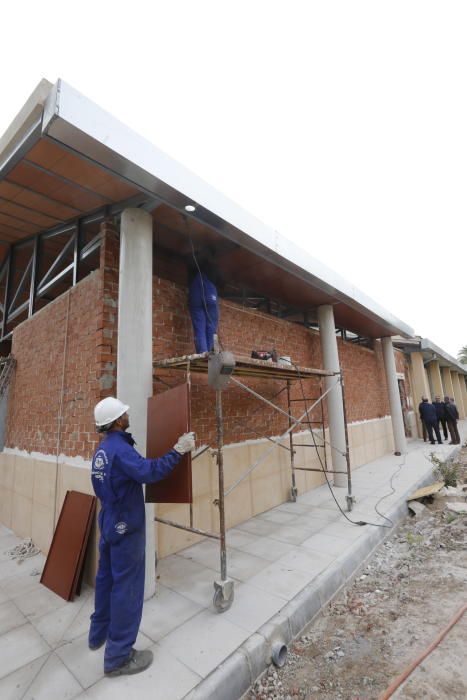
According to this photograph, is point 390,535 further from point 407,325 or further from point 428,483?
point 407,325

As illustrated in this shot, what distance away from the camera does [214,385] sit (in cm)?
320

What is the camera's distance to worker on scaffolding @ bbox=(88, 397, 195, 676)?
7.27 feet

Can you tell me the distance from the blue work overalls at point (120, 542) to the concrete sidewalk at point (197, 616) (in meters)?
0.20

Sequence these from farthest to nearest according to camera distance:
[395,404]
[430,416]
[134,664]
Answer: [430,416]
[395,404]
[134,664]

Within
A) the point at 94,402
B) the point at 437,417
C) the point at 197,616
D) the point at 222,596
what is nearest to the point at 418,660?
A: the point at 222,596

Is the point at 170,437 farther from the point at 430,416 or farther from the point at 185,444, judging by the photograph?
the point at 430,416

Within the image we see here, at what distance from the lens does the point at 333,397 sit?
697cm

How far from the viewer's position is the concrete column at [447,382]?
19.6m

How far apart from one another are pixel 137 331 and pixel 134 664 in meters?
2.55

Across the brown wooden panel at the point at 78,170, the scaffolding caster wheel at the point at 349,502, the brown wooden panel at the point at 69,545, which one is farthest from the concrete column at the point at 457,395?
the brown wooden panel at the point at 78,170

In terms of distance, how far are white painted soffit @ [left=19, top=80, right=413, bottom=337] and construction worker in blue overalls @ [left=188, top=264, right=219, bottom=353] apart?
0.77 meters

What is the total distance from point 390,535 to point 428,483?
3023 mm

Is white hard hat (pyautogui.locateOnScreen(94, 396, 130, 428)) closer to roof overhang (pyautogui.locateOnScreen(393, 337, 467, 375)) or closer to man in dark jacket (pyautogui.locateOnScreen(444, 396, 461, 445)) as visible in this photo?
man in dark jacket (pyautogui.locateOnScreen(444, 396, 461, 445))

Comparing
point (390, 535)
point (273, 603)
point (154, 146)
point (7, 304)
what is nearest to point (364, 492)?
point (390, 535)
